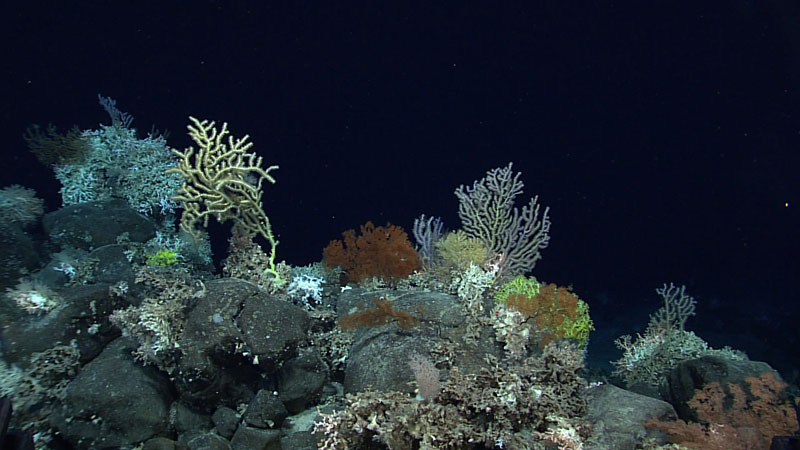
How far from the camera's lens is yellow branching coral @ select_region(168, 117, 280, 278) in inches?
250

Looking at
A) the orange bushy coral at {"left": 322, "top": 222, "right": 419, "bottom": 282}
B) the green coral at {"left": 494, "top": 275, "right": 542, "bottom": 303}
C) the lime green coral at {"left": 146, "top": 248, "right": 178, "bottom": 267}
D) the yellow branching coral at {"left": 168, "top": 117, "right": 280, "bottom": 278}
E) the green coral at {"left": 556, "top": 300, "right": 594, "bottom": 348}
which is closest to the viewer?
the yellow branching coral at {"left": 168, "top": 117, "right": 280, "bottom": 278}

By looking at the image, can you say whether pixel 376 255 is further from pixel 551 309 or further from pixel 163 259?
pixel 163 259

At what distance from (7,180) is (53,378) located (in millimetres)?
31970

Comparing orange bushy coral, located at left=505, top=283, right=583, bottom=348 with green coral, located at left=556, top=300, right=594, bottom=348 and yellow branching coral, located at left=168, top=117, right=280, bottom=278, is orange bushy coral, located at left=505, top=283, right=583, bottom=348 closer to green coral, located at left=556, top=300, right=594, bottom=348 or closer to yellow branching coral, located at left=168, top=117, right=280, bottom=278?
green coral, located at left=556, top=300, right=594, bottom=348

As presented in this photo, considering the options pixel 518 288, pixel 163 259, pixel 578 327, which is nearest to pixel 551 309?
pixel 578 327

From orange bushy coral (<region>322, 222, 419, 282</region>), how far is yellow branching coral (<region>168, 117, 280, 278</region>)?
169 centimetres

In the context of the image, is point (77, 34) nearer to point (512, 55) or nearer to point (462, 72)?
point (462, 72)

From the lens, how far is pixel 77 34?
28.0 metres

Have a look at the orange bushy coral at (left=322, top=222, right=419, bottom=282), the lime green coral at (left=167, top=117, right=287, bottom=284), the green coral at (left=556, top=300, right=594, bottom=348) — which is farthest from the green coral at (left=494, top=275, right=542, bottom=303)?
the lime green coral at (left=167, top=117, right=287, bottom=284)

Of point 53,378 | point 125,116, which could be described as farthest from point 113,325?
point 125,116

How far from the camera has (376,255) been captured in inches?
306

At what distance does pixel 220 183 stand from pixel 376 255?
3.12m

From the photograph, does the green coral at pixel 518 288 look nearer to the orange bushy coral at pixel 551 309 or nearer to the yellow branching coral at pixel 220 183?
the orange bushy coral at pixel 551 309

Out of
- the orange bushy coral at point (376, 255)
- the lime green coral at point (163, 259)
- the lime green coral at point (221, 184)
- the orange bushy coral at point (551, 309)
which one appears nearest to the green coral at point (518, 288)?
the orange bushy coral at point (551, 309)
